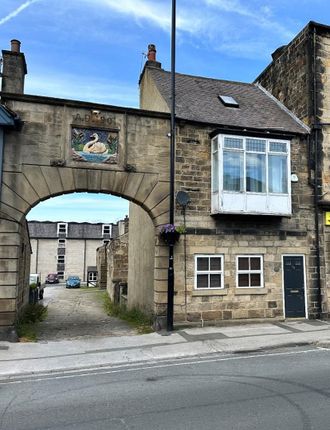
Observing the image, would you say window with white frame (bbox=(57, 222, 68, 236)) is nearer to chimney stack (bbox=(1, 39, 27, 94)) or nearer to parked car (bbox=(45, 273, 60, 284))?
parked car (bbox=(45, 273, 60, 284))

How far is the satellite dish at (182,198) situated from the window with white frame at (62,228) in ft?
184

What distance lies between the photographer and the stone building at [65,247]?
6531 cm

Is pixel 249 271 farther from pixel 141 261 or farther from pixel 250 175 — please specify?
pixel 141 261

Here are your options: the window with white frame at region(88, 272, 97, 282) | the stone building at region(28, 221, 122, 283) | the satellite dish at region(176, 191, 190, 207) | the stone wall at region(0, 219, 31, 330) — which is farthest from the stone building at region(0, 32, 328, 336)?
the stone building at region(28, 221, 122, 283)

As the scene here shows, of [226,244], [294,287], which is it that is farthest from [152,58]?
[294,287]

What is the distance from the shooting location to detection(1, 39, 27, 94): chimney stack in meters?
14.3

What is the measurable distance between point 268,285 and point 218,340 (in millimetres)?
3777

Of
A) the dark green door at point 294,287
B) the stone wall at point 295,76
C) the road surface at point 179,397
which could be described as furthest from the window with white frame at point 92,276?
the road surface at point 179,397

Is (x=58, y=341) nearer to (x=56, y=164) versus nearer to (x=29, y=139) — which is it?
(x=56, y=164)

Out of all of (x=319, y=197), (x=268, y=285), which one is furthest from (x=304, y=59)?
(x=268, y=285)

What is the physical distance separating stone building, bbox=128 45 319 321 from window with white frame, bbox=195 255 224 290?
0.03m

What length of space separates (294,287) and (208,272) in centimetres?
337

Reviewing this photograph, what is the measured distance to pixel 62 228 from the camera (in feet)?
219

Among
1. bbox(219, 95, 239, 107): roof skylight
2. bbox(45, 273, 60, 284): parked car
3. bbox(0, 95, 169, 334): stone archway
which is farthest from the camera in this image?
bbox(45, 273, 60, 284): parked car
